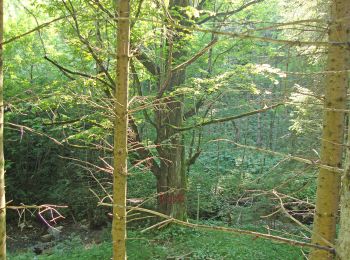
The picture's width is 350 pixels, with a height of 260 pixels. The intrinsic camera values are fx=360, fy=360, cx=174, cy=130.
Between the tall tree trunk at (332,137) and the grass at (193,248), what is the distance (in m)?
4.09

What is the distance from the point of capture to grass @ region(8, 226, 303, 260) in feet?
22.4

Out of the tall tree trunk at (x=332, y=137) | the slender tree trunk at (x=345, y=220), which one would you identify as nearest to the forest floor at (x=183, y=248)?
the tall tree trunk at (x=332, y=137)

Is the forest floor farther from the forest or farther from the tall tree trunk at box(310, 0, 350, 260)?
the tall tree trunk at box(310, 0, 350, 260)

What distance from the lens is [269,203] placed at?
873cm

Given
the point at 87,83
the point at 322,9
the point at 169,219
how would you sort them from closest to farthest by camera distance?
the point at 169,219 → the point at 87,83 → the point at 322,9

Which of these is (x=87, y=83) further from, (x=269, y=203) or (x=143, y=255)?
(x=269, y=203)

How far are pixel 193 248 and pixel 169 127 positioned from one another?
2.62 m

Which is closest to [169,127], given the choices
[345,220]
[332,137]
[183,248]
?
[183,248]

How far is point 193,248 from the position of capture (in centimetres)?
721

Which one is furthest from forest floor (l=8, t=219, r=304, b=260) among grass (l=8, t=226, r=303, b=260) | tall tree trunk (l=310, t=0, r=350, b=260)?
tall tree trunk (l=310, t=0, r=350, b=260)

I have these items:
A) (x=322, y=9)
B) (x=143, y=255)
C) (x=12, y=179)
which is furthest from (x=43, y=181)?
(x=322, y=9)

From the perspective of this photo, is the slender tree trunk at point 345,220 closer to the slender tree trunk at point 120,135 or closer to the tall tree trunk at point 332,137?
the tall tree trunk at point 332,137

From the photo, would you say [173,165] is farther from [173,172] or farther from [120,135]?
[120,135]

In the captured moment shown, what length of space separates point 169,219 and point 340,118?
176cm
